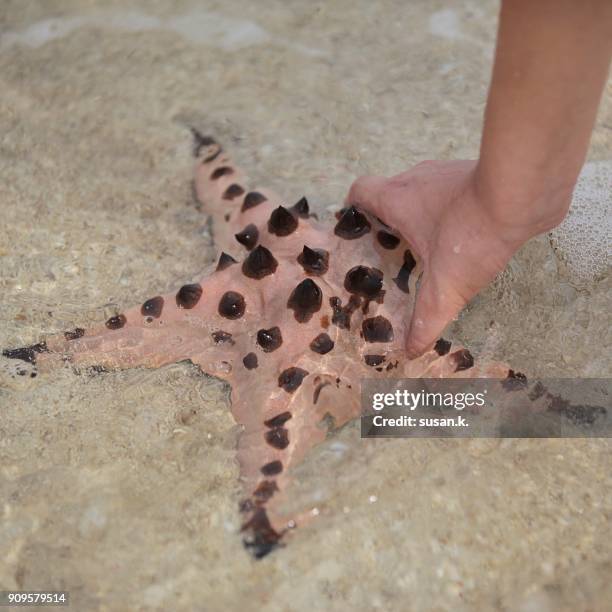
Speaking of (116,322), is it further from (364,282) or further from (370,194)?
(370,194)

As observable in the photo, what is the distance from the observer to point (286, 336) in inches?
93.3

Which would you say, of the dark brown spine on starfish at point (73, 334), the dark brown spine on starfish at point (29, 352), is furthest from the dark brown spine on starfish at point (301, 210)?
the dark brown spine on starfish at point (29, 352)

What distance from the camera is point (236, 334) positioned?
2.52 meters

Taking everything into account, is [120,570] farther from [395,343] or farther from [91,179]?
[91,179]

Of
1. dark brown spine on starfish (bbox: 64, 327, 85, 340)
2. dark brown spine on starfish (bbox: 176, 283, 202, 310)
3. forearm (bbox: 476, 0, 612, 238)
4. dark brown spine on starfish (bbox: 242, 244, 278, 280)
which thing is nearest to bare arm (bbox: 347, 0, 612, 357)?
forearm (bbox: 476, 0, 612, 238)

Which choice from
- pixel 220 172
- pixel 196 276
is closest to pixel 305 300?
pixel 196 276

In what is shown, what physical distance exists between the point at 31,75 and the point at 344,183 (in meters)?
1.90

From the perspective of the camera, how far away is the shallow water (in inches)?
83.0

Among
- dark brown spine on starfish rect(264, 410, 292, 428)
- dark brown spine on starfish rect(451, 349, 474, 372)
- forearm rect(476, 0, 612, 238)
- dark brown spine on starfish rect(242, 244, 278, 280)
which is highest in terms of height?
forearm rect(476, 0, 612, 238)

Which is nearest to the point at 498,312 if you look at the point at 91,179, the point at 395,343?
the point at 395,343

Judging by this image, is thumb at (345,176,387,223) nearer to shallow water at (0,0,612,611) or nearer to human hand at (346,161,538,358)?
human hand at (346,161,538,358)

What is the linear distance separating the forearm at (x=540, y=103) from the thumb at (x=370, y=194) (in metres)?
0.52

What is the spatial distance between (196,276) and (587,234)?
5.10 feet

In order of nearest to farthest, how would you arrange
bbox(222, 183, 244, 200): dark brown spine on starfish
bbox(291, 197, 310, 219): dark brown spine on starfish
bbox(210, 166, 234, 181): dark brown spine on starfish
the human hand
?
1. the human hand
2. bbox(291, 197, 310, 219): dark brown spine on starfish
3. bbox(222, 183, 244, 200): dark brown spine on starfish
4. bbox(210, 166, 234, 181): dark brown spine on starfish
